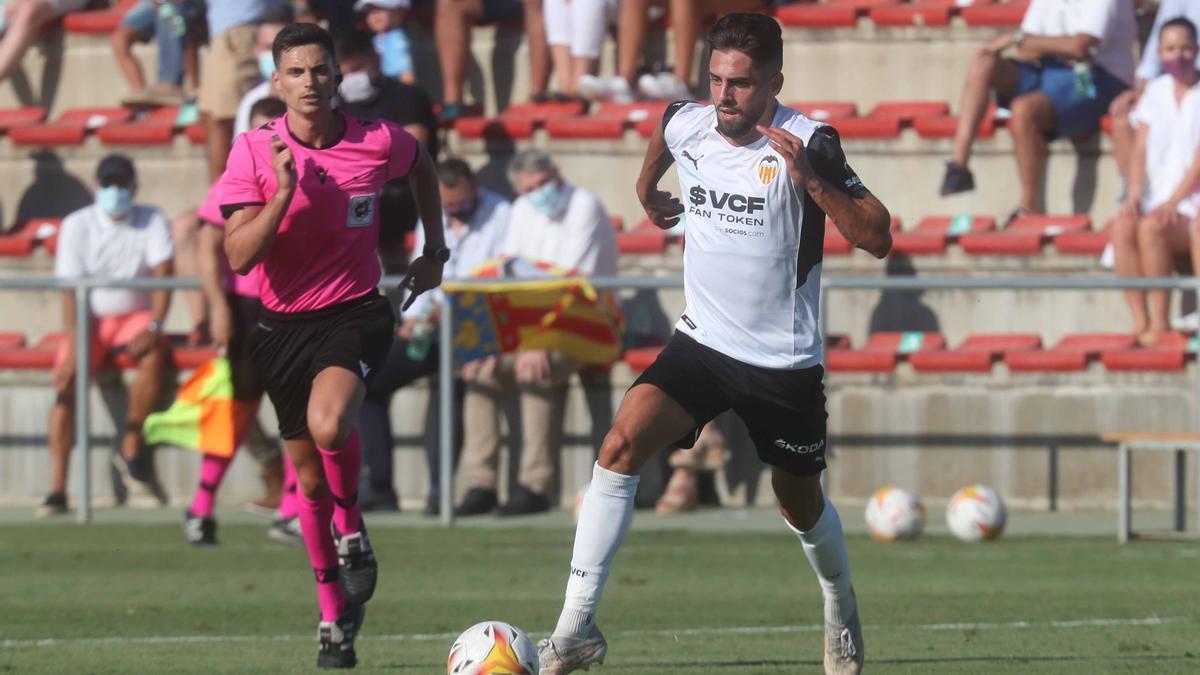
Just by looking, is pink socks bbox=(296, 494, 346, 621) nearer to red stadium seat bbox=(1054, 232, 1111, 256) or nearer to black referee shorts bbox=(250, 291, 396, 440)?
black referee shorts bbox=(250, 291, 396, 440)

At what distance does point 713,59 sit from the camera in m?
6.31

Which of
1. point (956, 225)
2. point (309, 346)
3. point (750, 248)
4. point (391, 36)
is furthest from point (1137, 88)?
point (750, 248)

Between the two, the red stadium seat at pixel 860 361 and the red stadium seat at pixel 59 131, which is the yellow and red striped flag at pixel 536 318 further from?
the red stadium seat at pixel 59 131

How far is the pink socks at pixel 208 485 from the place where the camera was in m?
11.8

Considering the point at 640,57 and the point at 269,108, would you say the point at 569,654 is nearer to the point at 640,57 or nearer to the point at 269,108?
the point at 269,108

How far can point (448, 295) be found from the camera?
42.2 ft

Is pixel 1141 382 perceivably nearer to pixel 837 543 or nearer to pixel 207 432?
pixel 207 432

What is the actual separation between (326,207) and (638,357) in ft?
19.9

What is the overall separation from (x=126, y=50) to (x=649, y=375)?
1149 centimetres

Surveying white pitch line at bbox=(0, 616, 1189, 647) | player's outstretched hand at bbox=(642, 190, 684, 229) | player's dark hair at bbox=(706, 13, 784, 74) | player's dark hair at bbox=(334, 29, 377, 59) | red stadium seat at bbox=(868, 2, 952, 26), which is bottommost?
white pitch line at bbox=(0, 616, 1189, 647)

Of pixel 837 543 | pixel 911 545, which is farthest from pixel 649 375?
pixel 911 545

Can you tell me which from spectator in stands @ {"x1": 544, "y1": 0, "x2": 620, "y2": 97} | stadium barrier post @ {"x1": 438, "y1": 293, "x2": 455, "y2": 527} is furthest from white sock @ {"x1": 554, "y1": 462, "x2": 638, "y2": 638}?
spectator in stands @ {"x1": 544, "y1": 0, "x2": 620, "y2": 97}

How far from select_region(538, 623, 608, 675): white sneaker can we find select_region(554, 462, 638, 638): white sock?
0.10ft

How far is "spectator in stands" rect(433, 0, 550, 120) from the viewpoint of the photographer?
1564cm
